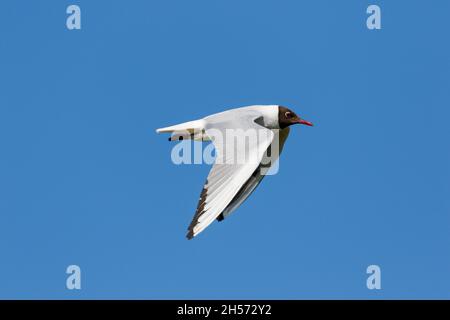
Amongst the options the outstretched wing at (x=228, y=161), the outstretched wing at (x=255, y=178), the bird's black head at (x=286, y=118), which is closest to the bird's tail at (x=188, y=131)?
the outstretched wing at (x=228, y=161)

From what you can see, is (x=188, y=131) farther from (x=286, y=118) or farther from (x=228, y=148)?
(x=286, y=118)

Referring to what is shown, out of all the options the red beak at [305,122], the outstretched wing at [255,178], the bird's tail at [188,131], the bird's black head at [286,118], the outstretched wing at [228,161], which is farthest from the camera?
the red beak at [305,122]

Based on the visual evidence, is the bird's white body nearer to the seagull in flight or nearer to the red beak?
the seagull in flight

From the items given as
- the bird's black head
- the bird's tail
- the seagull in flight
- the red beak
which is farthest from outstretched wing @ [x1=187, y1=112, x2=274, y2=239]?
the red beak

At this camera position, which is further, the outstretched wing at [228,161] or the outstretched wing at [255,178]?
the outstretched wing at [255,178]

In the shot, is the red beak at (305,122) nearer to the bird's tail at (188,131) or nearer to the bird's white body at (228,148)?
the bird's white body at (228,148)

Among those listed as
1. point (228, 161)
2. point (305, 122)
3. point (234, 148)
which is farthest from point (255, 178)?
point (305, 122)

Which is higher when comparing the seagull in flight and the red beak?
the red beak
